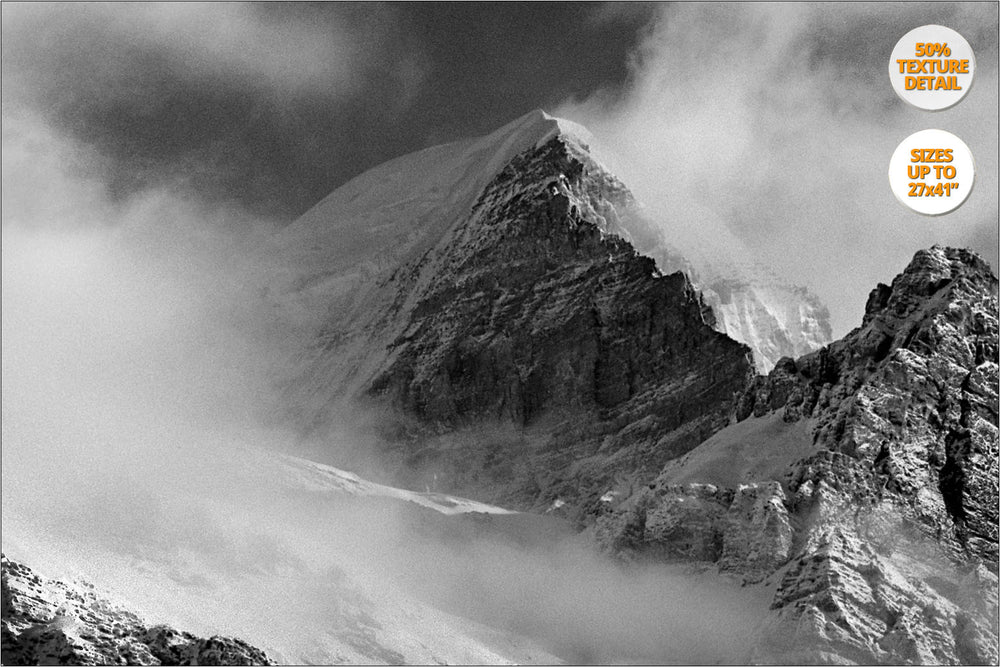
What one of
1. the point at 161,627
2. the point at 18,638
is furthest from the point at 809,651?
the point at 18,638

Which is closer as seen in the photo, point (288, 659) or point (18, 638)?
point (18, 638)

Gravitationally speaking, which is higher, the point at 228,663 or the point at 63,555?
the point at 63,555

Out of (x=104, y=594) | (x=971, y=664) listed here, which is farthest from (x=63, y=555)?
(x=971, y=664)

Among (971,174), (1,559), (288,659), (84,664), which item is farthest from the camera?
(288,659)

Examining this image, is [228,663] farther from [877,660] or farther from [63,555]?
[877,660]

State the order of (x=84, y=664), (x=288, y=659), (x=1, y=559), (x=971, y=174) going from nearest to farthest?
(x=971, y=174)
(x=84, y=664)
(x=1, y=559)
(x=288, y=659)

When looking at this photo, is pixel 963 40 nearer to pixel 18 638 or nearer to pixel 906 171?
pixel 906 171

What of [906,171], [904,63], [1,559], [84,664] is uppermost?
[904,63]
